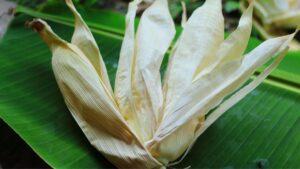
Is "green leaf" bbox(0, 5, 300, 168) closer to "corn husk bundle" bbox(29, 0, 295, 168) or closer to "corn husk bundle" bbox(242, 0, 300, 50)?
"corn husk bundle" bbox(29, 0, 295, 168)

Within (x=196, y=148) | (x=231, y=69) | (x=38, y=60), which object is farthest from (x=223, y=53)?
(x=38, y=60)

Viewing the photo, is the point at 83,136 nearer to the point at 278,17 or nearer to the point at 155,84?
the point at 155,84

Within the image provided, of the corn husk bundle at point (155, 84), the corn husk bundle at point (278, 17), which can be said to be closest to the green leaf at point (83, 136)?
the corn husk bundle at point (155, 84)

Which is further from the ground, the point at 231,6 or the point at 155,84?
the point at 155,84

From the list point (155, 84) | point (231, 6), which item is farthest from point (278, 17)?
point (155, 84)

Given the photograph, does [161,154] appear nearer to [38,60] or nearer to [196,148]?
[196,148]
